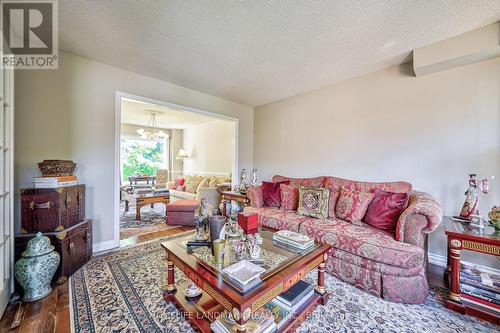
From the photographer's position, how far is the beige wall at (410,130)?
211cm

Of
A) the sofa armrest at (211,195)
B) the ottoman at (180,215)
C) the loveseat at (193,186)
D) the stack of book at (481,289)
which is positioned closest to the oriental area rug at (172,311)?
the stack of book at (481,289)

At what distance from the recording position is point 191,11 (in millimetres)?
1717

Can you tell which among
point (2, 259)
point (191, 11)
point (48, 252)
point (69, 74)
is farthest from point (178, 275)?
point (69, 74)

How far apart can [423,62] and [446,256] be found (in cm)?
224

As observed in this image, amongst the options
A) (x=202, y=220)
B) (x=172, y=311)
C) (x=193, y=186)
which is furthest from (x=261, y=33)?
(x=193, y=186)

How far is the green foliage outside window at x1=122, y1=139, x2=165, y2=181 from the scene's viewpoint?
673cm

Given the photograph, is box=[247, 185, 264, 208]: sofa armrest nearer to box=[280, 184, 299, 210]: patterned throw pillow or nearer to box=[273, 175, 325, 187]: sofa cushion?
box=[280, 184, 299, 210]: patterned throw pillow

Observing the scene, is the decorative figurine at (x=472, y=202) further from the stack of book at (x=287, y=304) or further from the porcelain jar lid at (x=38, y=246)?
the porcelain jar lid at (x=38, y=246)

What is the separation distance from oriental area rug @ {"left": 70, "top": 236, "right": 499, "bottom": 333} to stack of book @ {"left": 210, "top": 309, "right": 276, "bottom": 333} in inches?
9.8

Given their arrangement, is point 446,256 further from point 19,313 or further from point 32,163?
point 32,163

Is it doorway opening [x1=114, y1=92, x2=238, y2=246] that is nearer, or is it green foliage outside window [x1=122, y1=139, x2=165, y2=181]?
doorway opening [x1=114, y1=92, x2=238, y2=246]

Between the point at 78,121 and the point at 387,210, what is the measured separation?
3850 millimetres

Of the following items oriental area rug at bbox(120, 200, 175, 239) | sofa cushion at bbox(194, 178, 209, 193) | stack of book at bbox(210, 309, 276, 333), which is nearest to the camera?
stack of book at bbox(210, 309, 276, 333)

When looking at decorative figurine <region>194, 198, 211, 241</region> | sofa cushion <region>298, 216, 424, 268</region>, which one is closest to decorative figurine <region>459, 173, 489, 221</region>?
sofa cushion <region>298, 216, 424, 268</region>
